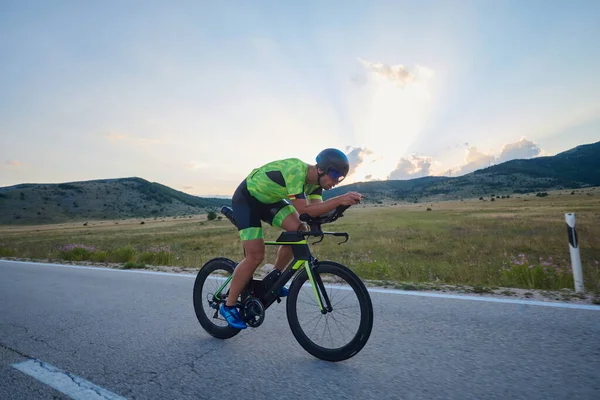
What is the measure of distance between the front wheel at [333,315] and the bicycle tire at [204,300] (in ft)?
3.01

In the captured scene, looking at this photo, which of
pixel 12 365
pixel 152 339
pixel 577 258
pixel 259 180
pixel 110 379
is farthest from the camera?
pixel 577 258

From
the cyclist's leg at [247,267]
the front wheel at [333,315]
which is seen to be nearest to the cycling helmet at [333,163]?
the front wheel at [333,315]

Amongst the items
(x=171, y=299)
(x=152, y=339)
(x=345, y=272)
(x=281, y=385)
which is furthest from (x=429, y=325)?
(x=171, y=299)

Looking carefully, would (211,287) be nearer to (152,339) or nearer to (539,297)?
(152,339)

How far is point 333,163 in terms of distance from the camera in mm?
3207

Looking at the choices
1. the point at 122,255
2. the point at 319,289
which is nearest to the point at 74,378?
the point at 319,289

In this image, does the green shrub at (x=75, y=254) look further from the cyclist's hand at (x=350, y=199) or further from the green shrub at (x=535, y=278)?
the green shrub at (x=535, y=278)

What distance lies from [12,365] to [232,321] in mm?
1964

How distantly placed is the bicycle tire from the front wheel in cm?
92

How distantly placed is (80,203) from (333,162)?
490 ft

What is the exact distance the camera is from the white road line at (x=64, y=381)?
261 centimetres

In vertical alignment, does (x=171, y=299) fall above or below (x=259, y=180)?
below

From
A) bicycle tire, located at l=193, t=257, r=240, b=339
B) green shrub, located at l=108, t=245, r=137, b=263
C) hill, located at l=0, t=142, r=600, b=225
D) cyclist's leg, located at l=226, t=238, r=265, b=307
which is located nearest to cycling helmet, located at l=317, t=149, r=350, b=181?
cyclist's leg, located at l=226, t=238, r=265, b=307

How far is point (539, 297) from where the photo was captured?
192 inches
